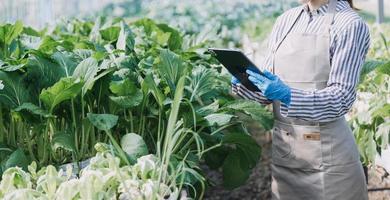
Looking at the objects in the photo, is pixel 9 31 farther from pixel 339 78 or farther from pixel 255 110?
pixel 339 78

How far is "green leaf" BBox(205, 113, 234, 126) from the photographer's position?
2574 mm

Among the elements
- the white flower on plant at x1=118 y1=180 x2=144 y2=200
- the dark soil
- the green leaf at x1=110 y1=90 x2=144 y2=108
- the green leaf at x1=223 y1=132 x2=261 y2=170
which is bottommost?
the dark soil

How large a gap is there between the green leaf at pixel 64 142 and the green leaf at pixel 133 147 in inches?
9.0

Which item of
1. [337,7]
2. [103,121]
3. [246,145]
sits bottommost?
[246,145]

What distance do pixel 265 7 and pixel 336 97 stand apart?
9092mm

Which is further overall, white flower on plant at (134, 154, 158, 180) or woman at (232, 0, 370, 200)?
woman at (232, 0, 370, 200)

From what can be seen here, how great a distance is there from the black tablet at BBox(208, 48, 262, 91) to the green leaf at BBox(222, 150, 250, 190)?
1.16 ft

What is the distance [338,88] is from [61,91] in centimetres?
108

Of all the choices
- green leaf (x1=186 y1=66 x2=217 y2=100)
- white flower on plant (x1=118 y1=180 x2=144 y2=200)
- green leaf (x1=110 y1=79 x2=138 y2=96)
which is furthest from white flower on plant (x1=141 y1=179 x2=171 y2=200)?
green leaf (x1=186 y1=66 x2=217 y2=100)

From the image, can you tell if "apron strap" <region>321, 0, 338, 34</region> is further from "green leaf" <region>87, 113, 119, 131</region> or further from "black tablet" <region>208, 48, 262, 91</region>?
"green leaf" <region>87, 113, 119, 131</region>

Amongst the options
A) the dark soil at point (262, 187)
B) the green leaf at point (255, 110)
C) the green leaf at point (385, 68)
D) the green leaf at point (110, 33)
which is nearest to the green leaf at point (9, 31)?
the green leaf at point (110, 33)

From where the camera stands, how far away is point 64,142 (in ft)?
8.50

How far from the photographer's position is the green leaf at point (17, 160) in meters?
2.52

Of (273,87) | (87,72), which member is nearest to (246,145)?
(273,87)
